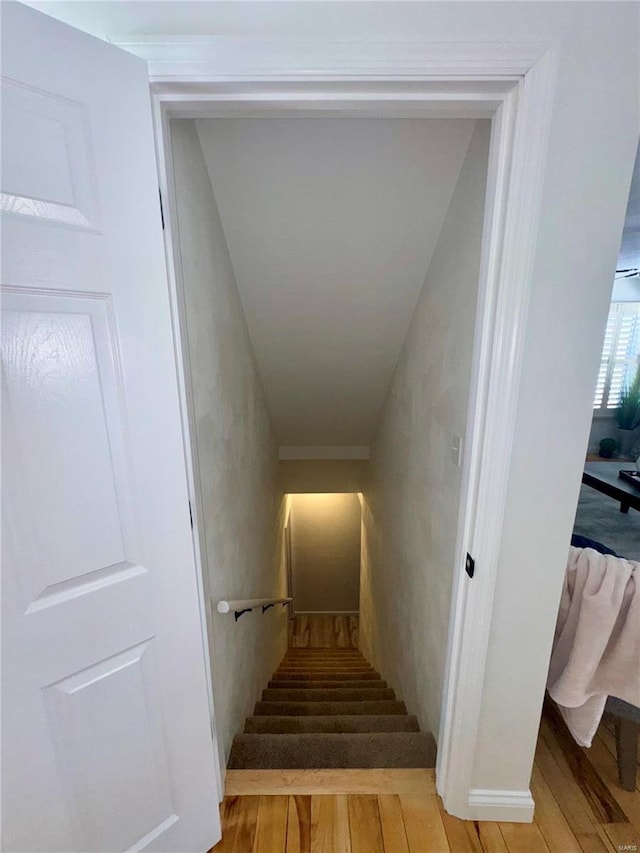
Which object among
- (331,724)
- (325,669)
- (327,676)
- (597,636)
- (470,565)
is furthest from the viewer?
(325,669)

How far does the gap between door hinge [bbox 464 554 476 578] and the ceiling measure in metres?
1.24

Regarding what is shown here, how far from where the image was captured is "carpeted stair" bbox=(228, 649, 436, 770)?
1433 millimetres

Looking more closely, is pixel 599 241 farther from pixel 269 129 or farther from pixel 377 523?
pixel 377 523

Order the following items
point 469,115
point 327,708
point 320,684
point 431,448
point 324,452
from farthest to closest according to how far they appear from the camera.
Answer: point 324,452 < point 320,684 < point 327,708 < point 431,448 < point 469,115

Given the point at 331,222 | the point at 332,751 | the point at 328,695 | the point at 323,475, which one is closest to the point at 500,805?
the point at 332,751

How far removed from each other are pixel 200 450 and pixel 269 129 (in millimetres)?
1058

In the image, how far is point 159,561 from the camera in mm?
921

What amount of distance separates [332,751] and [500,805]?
61 cm

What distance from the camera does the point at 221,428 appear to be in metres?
1.49

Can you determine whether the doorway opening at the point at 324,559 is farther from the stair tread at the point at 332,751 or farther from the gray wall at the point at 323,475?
the stair tread at the point at 332,751

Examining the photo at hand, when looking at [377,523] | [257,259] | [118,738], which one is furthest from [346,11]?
[377,523]

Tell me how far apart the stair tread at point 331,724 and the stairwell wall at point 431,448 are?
0.11 m

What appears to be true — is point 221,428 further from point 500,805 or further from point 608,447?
point 608,447

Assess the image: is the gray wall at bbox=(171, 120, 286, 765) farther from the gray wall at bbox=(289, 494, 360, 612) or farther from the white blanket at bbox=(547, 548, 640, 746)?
the gray wall at bbox=(289, 494, 360, 612)
